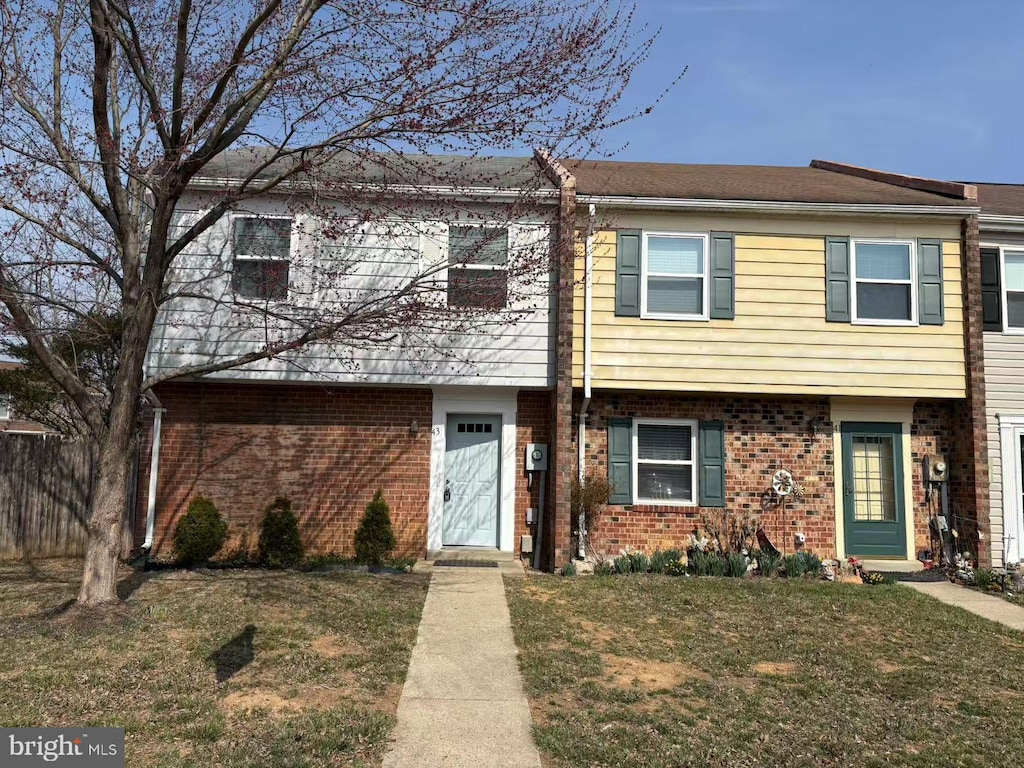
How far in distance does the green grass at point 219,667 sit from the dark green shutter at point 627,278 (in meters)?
4.85

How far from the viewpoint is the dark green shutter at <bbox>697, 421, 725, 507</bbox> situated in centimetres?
1048

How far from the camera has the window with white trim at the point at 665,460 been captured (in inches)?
417

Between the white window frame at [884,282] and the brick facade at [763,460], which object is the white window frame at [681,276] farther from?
the white window frame at [884,282]

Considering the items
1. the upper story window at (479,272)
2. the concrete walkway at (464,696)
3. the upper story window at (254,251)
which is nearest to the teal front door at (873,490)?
the upper story window at (479,272)

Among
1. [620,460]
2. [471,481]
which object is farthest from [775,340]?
[471,481]

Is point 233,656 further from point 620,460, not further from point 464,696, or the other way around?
point 620,460

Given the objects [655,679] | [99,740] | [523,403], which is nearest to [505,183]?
[523,403]

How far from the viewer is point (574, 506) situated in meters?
10.1

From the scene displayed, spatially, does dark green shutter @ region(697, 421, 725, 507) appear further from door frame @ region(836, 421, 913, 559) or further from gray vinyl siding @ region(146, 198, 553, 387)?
gray vinyl siding @ region(146, 198, 553, 387)

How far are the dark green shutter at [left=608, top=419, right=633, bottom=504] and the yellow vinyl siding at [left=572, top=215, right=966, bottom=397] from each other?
77 cm

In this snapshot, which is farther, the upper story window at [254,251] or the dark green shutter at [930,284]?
the dark green shutter at [930,284]

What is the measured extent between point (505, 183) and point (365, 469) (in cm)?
474

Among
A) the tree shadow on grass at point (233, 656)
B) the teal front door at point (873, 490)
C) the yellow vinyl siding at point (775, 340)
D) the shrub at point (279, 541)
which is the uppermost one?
the yellow vinyl siding at point (775, 340)

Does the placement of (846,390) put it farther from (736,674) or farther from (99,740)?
(99,740)
